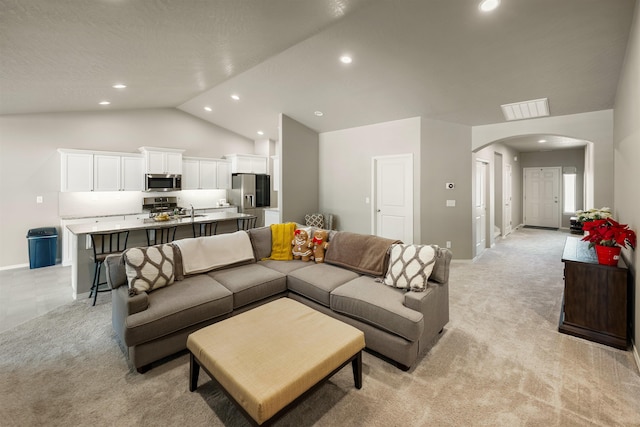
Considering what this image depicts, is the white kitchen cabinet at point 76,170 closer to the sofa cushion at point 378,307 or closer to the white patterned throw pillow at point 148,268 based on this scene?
the white patterned throw pillow at point 148,268

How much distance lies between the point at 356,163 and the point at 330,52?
278 centimetres

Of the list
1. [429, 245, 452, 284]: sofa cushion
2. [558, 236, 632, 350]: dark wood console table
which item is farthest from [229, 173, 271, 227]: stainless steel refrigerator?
[558, 236, 632, 350]: dark wood console table

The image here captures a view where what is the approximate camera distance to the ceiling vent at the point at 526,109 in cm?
424

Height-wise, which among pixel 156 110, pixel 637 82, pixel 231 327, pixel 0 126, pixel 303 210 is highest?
pixel 156 110

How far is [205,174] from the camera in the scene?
771 cm

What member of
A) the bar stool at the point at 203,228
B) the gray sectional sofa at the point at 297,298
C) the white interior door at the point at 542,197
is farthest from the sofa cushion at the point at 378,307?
the white interior door at the point at 542,197

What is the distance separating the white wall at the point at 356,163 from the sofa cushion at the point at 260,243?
2894mm

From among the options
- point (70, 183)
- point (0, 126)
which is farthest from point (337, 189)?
point (0, 126)

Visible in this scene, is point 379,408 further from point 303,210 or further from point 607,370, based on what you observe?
point 303,210

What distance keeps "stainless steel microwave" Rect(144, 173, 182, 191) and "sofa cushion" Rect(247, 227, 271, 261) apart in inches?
161

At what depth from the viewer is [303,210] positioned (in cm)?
648

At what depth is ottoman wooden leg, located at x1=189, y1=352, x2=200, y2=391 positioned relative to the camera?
6.53 ft

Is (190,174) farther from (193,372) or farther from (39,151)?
(193,372)

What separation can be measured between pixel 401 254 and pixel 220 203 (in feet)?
20.9
